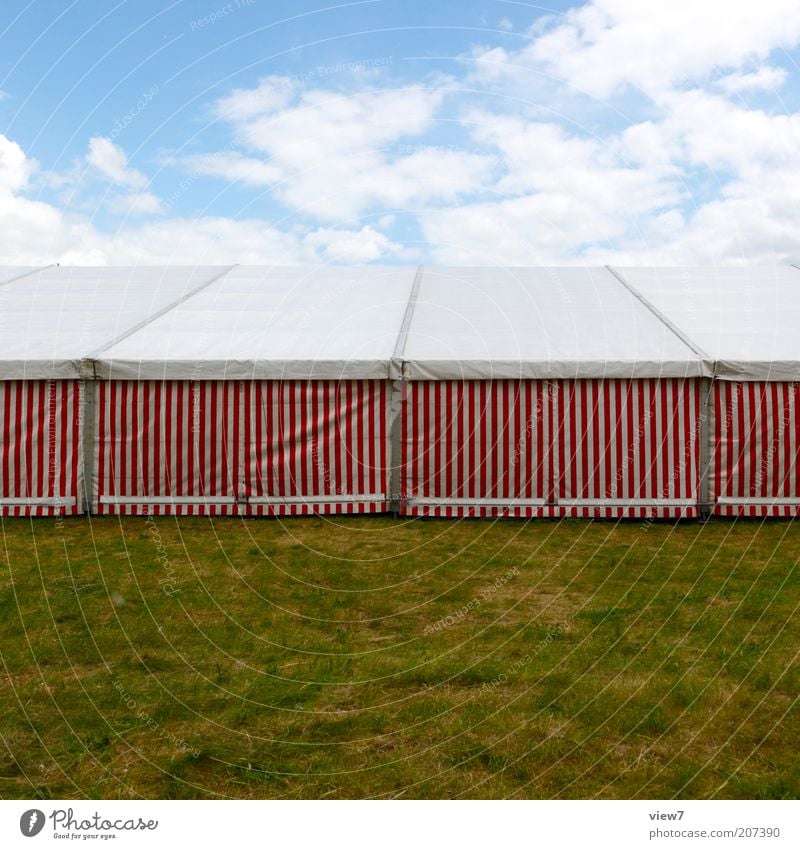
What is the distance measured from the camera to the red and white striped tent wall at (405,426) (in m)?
9.47

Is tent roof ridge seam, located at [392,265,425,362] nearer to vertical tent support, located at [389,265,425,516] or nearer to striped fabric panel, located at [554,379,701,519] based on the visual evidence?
vertical tent support, located at [389,265,425,516]

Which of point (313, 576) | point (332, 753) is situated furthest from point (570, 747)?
point (313, 576)

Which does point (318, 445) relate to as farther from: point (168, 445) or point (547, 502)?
point (547, 502)

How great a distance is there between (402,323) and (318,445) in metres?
2.58

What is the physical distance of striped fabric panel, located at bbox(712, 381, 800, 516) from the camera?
9.44 meters

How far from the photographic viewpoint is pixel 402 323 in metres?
11.1

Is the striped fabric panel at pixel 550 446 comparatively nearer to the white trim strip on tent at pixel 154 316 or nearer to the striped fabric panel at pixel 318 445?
the striped fabric panel at pixel 318 445

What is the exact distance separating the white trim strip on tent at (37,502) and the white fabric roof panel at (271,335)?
1838 mm

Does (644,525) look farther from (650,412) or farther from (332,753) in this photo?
(332,753)

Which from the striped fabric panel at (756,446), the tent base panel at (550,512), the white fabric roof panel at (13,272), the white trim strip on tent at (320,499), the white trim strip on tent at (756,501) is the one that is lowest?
the tent base panel at (550,512)

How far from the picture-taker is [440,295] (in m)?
13.3
